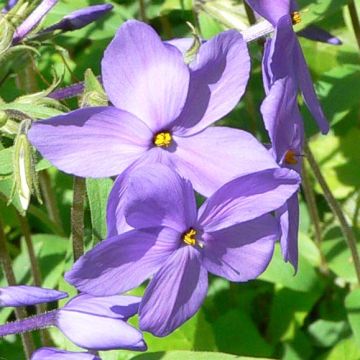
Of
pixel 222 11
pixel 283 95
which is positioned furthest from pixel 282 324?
pixel 283 95

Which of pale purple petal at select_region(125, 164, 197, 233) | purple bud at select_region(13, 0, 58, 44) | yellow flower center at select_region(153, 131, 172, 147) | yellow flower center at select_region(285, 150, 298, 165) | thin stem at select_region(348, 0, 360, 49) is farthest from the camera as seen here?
thin stem at select_region(348, 0, 360, 49)

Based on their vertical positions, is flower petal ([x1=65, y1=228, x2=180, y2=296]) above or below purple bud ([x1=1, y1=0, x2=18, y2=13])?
below

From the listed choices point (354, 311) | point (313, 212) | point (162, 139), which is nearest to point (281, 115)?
point (162, 139)

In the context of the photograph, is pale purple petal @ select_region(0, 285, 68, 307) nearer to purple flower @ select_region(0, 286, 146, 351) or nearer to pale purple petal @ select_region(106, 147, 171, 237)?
purple flower @ select_region(0, 286, 146, 351)

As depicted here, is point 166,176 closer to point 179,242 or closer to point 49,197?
point 179,242

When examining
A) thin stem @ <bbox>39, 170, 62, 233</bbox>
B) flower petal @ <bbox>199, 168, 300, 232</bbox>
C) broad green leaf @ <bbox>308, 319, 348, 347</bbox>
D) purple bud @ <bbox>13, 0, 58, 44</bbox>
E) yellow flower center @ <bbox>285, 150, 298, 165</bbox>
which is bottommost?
broad green leaf @ <bbox>308, 319, 348, 347</bbox>

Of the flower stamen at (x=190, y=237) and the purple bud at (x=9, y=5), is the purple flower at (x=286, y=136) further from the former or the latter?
the purple bud at (x=9, y=5)

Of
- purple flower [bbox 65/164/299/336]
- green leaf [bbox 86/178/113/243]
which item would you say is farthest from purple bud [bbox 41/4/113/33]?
purple flower [bbox 65/164/299/336]
